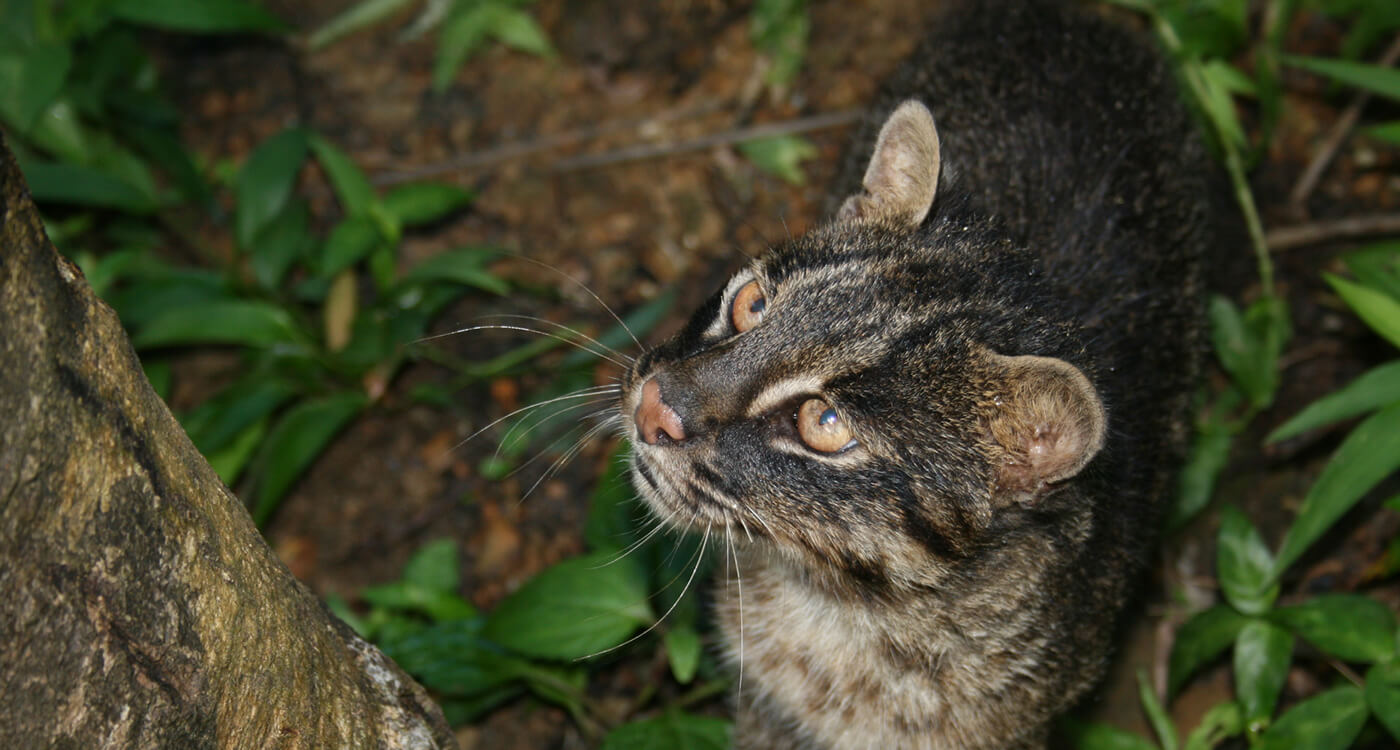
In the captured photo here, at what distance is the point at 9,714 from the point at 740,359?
2.36 metres

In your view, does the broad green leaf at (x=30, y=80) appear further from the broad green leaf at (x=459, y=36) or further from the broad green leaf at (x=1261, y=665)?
the broad green leaf at (x=1261, y=665)

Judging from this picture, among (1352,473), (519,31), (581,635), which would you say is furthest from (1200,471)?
(519,31)

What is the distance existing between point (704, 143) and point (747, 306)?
3.66 metres

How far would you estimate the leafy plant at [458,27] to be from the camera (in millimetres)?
7809

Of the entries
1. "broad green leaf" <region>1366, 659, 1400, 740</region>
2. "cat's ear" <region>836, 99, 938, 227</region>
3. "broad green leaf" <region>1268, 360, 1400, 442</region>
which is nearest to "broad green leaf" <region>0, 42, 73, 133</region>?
"cat's ear" <region>836, 99, 938, 227</region>

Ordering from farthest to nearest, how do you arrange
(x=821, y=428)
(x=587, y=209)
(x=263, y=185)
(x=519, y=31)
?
(x=519, y=31)
(x=587, y=209)
(x=263, y=185)
(x=821, y=428)

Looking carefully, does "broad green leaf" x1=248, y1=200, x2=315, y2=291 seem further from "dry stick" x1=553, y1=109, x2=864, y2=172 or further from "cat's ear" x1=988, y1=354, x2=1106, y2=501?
"cat's ear" x1=988, y1=354, x2=1106, y2=501

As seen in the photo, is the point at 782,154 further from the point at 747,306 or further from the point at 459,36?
the point at 747,306

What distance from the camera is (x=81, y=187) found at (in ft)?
22.0

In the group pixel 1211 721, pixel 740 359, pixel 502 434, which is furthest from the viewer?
pixel 502 434

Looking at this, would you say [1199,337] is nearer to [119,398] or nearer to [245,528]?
[245,528]

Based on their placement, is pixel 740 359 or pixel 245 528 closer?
pixel 245 528

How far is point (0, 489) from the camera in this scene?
7.03 feet

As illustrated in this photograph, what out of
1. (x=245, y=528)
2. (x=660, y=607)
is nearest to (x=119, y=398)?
(x=245, y=528)
